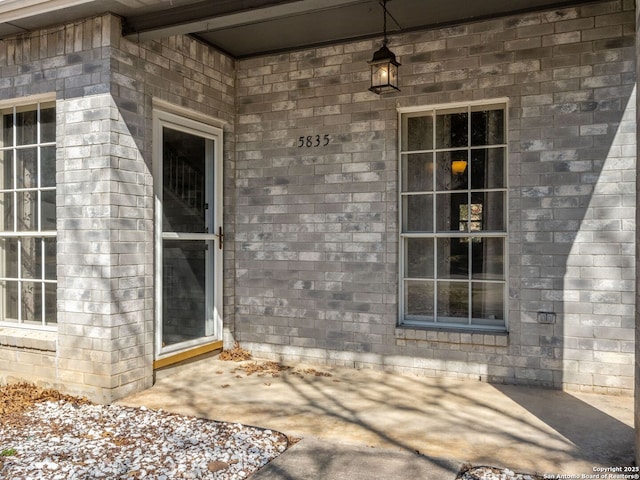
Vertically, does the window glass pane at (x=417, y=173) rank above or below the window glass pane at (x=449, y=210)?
above

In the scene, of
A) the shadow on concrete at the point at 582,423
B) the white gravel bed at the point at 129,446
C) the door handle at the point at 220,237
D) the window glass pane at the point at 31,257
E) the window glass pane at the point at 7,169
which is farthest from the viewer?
the door handle at the point at 220,237

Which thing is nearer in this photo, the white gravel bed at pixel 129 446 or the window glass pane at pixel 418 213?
the white gravel bed at pixel 129 446

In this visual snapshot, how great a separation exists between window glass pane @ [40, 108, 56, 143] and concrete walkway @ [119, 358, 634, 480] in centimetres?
244

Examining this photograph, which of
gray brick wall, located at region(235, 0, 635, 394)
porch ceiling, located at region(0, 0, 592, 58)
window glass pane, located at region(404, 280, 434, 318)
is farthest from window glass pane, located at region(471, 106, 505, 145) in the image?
window glass pane, located at region(404, 280, 434, 318)

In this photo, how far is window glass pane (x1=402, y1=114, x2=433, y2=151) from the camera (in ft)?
16.7

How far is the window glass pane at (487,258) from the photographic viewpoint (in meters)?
4.84

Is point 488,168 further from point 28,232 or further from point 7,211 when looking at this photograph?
point 7,211

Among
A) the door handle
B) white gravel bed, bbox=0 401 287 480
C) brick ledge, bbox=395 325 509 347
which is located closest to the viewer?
white gravel bed, bbox=0 401 287 480

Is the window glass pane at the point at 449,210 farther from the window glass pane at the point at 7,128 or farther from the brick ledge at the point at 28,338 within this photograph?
the window glass pane at the point at 7,128

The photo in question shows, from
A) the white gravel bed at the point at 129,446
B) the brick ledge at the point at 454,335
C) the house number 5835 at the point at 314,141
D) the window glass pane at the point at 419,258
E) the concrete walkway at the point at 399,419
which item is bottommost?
the white gravel bed at the point at 129,446

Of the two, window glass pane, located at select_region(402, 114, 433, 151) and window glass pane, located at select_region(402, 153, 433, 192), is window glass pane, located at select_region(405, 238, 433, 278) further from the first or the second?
window glass pane, located at select_region(402, 114, 433, 151)

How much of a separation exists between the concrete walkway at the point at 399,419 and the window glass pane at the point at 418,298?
24.2 inches

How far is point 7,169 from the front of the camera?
200 inches

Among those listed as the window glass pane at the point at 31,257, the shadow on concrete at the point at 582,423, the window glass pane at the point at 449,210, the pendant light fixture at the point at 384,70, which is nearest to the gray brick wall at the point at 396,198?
the shadow on concrete at the point at 582,423
